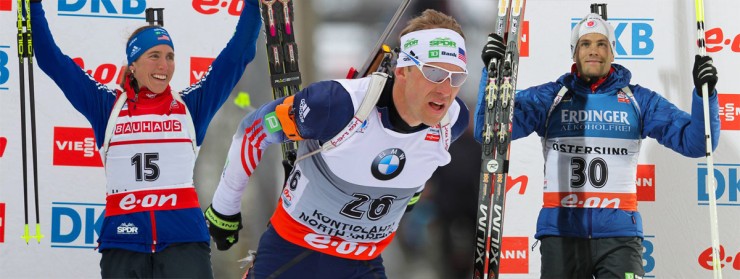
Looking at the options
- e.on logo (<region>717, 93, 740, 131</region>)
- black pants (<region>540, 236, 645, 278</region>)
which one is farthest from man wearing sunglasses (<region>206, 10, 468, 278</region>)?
e.on logo (<region>717, 93, 740, 131</region>)

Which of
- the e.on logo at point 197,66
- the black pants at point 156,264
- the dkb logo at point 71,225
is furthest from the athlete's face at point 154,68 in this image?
the dkb logo at point 71,225

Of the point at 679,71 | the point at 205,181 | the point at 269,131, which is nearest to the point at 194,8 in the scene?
the point at 205,181

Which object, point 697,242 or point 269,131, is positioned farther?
point 697,242

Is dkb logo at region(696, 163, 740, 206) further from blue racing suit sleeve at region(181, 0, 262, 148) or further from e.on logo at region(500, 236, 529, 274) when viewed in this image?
blue racing suit sleeve at region(181, 0, 262, 148)

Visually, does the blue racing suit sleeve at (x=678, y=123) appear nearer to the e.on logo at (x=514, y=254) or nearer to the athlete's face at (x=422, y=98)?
the e.on logo at (x=514, y=254)

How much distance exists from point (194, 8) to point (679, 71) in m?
2.84

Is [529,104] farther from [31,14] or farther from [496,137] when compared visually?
[31,14]

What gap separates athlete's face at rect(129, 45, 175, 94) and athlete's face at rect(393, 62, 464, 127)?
1.47 metres

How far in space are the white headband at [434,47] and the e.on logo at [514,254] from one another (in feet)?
7.52

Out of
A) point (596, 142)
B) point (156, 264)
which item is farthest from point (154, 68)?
point (596, 142)

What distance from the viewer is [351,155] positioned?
127 inches

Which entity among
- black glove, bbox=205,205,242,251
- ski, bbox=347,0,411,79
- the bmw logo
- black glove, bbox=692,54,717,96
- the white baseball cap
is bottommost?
black glove, bbox=205,205,242,251

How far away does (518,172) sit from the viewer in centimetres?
542

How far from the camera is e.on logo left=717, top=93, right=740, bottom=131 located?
5.39 metres
